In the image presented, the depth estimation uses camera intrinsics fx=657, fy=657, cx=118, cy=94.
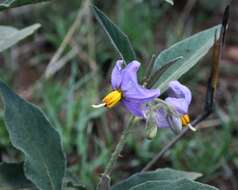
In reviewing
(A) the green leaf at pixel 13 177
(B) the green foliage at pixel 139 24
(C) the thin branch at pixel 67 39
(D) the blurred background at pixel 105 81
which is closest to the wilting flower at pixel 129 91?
(A) the green leaf at pixel 13 177

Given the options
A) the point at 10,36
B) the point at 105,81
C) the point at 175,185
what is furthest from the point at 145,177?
the point at 105,81

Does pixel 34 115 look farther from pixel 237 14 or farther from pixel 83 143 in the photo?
pixel 237 14

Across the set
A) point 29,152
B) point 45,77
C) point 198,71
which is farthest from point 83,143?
point 29,152

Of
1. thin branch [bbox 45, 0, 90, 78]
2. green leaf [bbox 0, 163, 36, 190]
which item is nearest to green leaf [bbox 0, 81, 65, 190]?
green leaf [bbox 0, 163, 36, 190]

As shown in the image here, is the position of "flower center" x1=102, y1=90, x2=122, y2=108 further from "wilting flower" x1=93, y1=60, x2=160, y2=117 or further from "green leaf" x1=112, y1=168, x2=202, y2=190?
"green leaf" x1=112, y1=168, x2=202, y2=190

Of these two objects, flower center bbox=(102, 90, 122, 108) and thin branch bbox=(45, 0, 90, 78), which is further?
thin branch bbox=(45, 0, 90, 78)

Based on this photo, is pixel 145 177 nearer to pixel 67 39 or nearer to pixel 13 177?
pixel 13 177

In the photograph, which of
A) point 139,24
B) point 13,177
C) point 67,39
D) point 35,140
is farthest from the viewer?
point 139,24
